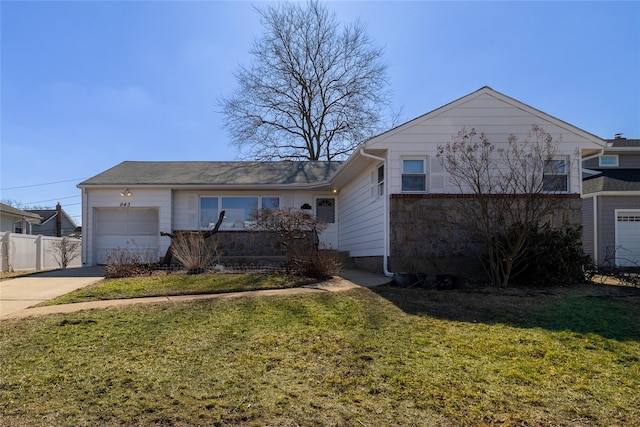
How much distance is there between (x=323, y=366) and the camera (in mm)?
4152

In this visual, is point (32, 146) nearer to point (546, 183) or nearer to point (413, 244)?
point (413, 244)

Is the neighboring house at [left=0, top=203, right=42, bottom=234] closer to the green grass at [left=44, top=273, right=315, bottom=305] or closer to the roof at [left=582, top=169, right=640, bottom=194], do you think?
the green grass at [left=44, top=273, right=315, bottom=305]

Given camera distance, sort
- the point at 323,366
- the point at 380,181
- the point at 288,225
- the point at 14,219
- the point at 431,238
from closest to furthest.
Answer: the point at 323,366 → the point at 288,225 → the point at 431,238 → the point at 380,181 → the point at 14,219

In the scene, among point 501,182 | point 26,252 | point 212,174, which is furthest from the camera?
point 212,174

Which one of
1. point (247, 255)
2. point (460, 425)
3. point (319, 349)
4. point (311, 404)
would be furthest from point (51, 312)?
point (247, 255)

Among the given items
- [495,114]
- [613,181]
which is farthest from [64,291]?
[613,181]

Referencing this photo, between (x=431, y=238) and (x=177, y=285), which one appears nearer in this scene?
(x=177, y=285)

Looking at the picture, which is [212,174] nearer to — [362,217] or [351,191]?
[351,191]

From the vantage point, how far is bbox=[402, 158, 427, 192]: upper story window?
10773 mm

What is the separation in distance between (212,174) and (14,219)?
55.8 ft

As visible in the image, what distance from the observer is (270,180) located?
625 inches

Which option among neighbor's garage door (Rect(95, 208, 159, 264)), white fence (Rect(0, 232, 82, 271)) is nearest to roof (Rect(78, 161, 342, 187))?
neighbor's garage door (Rect(95, 208, 159, 264))

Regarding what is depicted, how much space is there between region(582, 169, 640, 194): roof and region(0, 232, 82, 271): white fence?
1942cm

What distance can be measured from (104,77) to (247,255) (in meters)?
7.11
